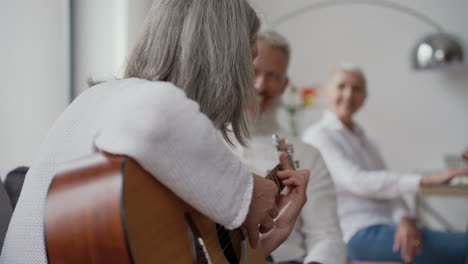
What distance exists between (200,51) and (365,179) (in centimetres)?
172

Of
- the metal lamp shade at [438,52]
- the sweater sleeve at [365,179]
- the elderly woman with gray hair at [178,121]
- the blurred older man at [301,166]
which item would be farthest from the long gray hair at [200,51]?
the metal lamp shade at [438,52]

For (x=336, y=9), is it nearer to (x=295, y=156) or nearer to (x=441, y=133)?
(x=441, y=133)

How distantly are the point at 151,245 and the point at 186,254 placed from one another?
84mm

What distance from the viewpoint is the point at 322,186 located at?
1.82 m

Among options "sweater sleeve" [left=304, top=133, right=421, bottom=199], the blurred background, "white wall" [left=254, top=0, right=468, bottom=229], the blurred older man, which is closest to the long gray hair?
the blurred older man

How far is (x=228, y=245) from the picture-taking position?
106 centimetres

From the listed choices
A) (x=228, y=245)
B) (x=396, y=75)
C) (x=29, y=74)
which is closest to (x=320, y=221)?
(x=228, y=245)

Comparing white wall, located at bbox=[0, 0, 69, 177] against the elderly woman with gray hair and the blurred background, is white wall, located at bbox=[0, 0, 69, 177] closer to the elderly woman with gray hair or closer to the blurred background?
the elderly woman with gray hair

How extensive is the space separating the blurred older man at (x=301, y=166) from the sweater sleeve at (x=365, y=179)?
0.70 m

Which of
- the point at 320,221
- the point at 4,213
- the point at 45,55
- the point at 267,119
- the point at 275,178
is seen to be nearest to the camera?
the point at 4,213

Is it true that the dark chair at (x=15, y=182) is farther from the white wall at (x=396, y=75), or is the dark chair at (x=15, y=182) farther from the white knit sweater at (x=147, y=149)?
the white wall at (x=396, y=75)

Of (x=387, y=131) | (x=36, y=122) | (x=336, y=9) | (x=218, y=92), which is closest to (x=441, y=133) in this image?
(x=387, y=131)

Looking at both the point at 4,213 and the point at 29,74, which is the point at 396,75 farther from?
the point at 4,213

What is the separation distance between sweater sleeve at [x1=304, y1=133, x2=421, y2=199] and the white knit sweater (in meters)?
1.74
